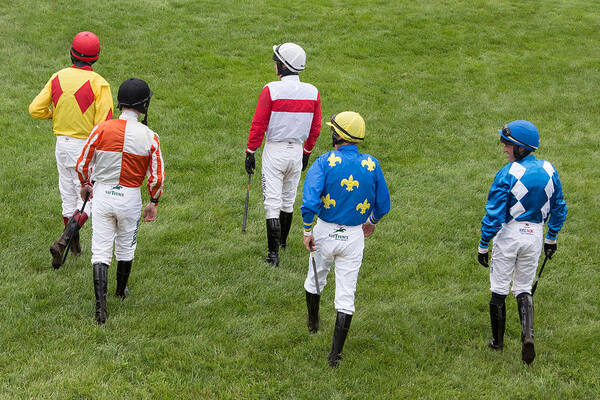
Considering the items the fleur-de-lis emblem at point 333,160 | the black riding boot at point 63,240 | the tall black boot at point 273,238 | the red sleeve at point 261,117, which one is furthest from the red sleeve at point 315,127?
the black riding boot at point 63,240

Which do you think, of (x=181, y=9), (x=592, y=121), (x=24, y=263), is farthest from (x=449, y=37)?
(x=24, y=263)

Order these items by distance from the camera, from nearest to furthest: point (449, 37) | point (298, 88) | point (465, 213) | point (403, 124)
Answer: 1. point (298, 88)
2. point (465, 213)
3. point (403, 124)
4. point (449, 37)

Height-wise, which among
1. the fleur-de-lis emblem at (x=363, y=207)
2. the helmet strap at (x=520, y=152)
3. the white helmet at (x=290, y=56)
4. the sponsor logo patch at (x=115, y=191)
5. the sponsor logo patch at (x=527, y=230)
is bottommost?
the sponsor logo patch at (x=527, y=230)

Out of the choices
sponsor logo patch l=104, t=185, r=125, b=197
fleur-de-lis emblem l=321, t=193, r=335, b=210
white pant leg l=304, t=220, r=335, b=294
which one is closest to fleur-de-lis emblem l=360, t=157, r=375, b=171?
fleur-de-lis emblem l=321, t=193, r=335, b=210

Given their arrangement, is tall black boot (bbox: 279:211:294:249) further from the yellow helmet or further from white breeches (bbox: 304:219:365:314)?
the yellow helmet

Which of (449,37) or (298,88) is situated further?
(449,37)

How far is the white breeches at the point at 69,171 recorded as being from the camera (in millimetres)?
6828

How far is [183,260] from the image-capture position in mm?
7566

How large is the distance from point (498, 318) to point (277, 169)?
3.13 meters

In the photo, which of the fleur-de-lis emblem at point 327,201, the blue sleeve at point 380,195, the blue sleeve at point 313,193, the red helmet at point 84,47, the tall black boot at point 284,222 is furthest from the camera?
the tall black boot at point 284,222

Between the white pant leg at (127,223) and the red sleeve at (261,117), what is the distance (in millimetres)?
1791

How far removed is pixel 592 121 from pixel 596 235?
5428 mm

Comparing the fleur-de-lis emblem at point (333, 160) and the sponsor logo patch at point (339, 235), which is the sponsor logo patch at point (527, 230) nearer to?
the sponsor logo patch at point (339, 235)

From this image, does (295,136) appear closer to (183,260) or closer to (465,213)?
(183,260)
